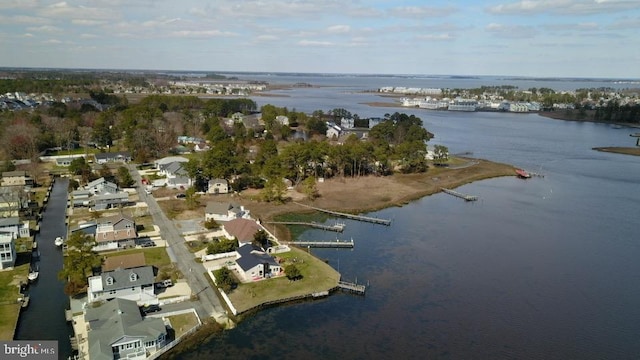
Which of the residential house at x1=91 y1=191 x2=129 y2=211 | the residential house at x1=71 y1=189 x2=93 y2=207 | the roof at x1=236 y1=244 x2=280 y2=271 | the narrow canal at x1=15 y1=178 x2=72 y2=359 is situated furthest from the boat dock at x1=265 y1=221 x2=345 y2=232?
the residential house at x1=71 y1=189 x2=93 y2=207

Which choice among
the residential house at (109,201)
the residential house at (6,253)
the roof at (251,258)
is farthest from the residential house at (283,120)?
the residential house at (6,253)

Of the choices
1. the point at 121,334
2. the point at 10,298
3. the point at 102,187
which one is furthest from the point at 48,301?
the point at 102,187

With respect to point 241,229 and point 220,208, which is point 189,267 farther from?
point 220,208

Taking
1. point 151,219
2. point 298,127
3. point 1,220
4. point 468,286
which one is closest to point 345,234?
point 468,286

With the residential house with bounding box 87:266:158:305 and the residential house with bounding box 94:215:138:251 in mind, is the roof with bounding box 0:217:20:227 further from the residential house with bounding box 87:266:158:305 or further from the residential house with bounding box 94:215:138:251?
the residential house with bounding box 87:266:158:305

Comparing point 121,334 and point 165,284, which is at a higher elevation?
point 121,334

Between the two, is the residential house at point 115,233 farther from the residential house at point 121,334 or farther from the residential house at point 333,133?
the residential house at point 333,133
